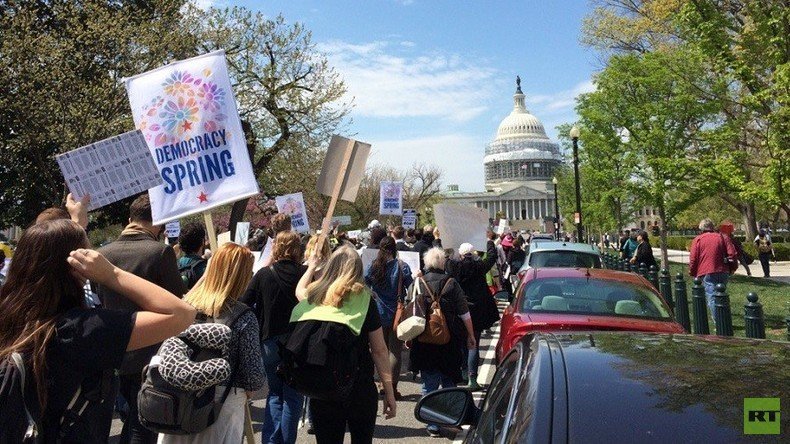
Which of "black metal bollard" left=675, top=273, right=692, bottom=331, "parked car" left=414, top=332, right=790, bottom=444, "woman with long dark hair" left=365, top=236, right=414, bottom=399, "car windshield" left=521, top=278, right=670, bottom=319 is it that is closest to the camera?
"parked car" left=414, top=332, right=790, bottom=444

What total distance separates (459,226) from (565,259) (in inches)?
155

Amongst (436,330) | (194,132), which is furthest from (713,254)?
(194,132)

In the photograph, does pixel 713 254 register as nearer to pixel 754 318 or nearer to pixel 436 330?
pixel 754 318

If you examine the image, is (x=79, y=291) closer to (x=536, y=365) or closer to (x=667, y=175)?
(x=536, y=365)

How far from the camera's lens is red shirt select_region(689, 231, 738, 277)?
12.9m

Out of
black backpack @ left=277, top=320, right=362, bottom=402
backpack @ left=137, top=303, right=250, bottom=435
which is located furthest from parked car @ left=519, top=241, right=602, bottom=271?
backpack @ left=137, top=303, right=250, bottom=435

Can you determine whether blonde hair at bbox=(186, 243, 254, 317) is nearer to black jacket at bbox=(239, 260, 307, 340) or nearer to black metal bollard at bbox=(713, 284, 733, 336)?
black jacket at bbox=(239, 260, 307, 340)

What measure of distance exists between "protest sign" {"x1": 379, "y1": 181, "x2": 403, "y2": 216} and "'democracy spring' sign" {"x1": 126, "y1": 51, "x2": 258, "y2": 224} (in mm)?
13649

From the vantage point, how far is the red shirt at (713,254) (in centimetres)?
1288

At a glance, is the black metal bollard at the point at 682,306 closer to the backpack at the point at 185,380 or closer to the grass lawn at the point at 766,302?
the grass lawn at the point at 766,302

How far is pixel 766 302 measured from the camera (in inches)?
678

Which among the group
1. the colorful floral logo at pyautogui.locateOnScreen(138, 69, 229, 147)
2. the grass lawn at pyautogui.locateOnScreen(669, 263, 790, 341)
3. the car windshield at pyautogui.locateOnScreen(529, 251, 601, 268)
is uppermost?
the colorful floral logo at pyautogui.locateOnScreen(138, 69, 229, 147)

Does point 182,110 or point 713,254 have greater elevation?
point 182,110

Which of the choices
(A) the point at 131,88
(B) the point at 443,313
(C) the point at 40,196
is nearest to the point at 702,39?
(B) the point at 443,313
